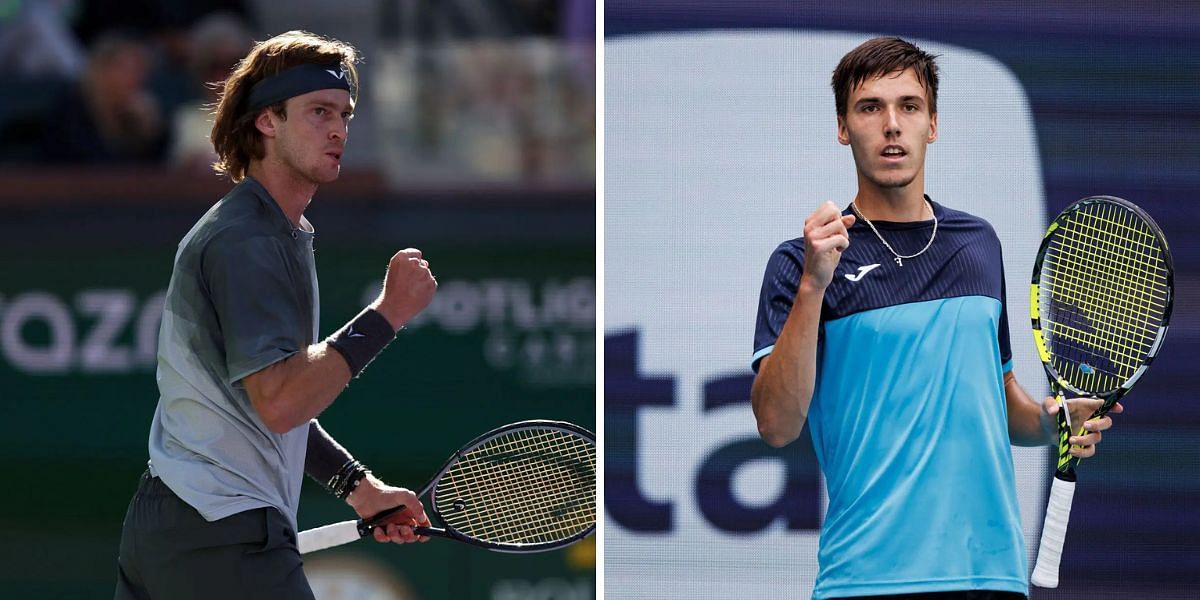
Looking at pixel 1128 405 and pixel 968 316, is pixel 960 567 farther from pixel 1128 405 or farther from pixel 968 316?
pixel 1128 405

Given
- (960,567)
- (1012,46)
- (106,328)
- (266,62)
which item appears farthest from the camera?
(106,328)

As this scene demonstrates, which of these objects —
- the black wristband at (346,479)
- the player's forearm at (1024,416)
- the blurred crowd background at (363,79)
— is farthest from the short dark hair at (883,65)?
the blurred crowd background at (363,79)

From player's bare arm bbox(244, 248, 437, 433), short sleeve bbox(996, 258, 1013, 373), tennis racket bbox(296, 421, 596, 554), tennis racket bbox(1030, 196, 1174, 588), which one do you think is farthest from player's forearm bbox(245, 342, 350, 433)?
tennis racket bbox(1030, 196, 1174, 588)

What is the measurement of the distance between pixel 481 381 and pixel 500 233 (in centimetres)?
54

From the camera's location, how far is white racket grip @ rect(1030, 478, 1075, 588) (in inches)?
118

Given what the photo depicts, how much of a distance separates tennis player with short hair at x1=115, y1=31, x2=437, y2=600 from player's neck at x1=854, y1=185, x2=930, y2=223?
0.83 metres

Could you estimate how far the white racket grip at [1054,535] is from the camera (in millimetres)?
3000

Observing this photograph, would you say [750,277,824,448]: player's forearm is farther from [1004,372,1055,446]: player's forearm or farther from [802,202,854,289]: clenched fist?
[1004,372,1055,446]: player's forearm

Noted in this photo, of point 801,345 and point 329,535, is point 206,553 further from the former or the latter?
point 801,345

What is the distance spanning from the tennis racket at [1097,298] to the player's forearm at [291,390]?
1.37m

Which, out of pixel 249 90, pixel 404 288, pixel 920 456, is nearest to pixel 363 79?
pixel 249 90

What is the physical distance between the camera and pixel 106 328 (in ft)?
19.3

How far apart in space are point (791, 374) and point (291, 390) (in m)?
0.88

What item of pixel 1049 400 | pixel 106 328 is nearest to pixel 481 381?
pixel 106 328
